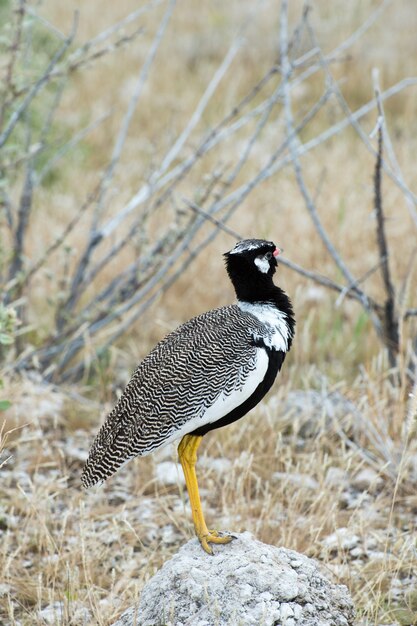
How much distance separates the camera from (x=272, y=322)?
117 inches

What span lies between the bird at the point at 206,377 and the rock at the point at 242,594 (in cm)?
16

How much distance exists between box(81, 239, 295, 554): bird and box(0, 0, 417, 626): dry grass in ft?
1.05

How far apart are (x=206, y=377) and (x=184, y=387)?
80 mm

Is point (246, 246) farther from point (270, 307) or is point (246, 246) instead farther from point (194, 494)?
point (194, 494)

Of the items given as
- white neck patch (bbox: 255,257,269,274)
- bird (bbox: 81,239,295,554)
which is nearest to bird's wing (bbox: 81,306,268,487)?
bird (bbox: 81,239,295,554)

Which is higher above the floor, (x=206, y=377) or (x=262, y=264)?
(x=262, y=264)

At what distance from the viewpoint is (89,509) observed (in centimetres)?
396

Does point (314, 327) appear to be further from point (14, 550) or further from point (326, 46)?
point (326, 46)

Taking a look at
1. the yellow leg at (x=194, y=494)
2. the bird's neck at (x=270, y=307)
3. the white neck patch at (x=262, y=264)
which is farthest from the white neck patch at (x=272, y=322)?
the yellow leg at (x=194, y=494)

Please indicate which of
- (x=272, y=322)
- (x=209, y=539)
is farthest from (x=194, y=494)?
(x=272, y=322)

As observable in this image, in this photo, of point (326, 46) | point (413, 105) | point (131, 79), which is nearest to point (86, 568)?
point (413, 105)

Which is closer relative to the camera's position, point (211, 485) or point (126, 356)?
point (211, 485)

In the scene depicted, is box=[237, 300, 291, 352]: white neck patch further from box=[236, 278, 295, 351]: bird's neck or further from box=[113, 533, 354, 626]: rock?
box=[113, 533, 354, 626]: rock

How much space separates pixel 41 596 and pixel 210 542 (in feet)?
2.26
